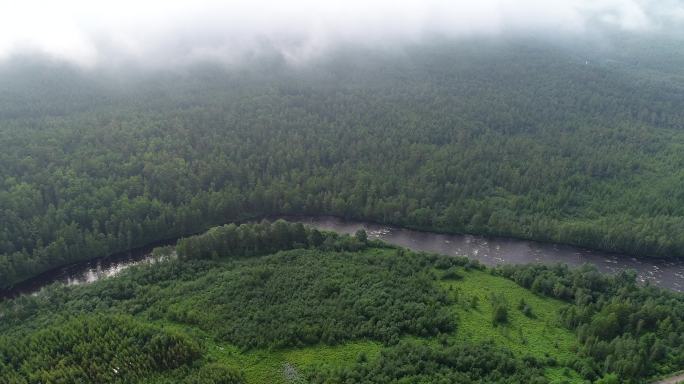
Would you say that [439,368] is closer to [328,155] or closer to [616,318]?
[616,318]

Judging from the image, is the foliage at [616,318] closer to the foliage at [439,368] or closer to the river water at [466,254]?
the foliage at [439,368]

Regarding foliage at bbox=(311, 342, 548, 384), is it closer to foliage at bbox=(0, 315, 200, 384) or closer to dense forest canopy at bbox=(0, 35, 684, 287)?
foliage at bbox=(0, 315, 200, 384)

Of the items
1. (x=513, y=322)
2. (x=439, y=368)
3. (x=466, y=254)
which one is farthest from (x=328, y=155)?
(x=439, y=368)

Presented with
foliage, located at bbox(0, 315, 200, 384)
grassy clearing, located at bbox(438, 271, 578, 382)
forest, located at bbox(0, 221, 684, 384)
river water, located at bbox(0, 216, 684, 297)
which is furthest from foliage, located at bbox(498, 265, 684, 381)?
foliage, located at bbox(0, 315, 200, 384)

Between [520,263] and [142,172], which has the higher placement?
[142,172]

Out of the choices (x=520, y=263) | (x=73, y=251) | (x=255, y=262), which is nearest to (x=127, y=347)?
(x=255, y=262)

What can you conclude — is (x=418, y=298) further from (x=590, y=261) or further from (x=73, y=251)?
(x=73, y=251)
